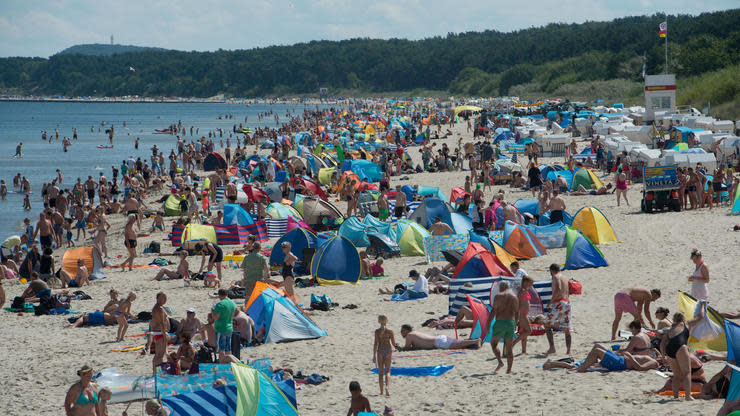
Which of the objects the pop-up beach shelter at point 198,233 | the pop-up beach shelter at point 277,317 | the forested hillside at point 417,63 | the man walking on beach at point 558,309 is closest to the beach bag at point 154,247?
the pop-up beach shelter at point 198,233

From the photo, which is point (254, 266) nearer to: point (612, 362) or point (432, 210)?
point (612, 362)

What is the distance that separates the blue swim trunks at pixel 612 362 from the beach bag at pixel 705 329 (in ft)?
3.15

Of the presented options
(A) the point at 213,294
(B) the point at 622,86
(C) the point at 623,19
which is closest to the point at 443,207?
(A) the point at 213,294

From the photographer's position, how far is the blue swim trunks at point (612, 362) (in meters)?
7.55

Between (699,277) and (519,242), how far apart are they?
5.10 meters

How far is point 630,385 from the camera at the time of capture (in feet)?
23.2

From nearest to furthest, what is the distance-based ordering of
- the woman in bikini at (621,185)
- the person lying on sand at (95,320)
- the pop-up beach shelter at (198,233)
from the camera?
the person lying on sand at (95,320)
the pop-up beach shelter at (198,233)
the woman in bikini at (621,185)

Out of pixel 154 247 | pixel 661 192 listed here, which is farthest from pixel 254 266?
pixel 661 192

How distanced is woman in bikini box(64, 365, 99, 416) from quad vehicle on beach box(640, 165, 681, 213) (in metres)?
13.6

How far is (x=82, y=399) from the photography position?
657 cm

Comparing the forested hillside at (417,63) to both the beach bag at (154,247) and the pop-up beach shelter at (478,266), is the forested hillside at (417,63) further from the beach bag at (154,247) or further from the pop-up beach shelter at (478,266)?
the pop-up beach shelter at (478,266)

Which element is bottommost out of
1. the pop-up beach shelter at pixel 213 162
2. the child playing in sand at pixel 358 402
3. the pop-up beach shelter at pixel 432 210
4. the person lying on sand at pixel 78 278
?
the person lying on sand at pixel 78 278

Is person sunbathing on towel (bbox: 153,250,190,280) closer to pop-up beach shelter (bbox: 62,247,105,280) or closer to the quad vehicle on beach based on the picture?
pop-up beach shelter (bbox: 62,247,105,280)

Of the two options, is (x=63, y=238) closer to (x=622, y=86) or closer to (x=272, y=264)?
(x=272, y=264)
